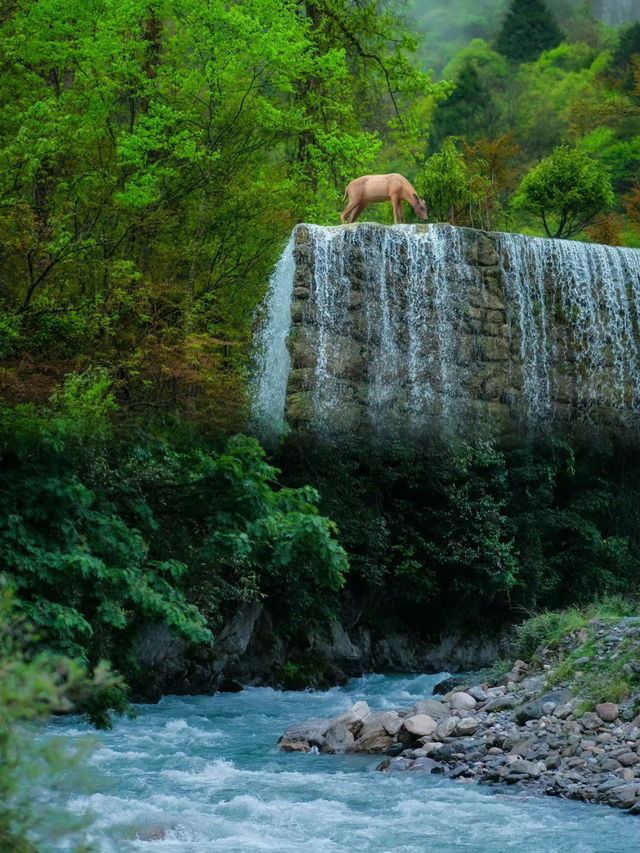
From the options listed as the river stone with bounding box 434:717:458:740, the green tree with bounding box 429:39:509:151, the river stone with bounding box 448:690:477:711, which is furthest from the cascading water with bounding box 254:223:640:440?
the green tree with bounding box 429:39:509:151

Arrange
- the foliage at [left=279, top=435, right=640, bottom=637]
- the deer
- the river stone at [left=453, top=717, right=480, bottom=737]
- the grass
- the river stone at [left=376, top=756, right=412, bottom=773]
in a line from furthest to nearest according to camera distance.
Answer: the deer → the foliage at [left=279, top=435, right=640, bottom=637] → the river stone at [left=453, top=717, right=480, bottom=737] → the grass → the river stone at [left=376, top=756, right=412, bottom=773]

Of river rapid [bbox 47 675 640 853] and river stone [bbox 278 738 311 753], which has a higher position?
river stone [bbox 278 738 311 753]

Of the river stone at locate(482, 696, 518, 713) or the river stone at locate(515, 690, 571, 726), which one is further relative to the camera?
the river stone at locate(482, 696, 518, 713)

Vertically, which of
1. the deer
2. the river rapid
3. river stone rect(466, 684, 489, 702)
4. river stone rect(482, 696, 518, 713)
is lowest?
the river rapid

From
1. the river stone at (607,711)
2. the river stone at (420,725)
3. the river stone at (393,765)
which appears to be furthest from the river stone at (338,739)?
the river stone at (607,711)

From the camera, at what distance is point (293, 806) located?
7.56 metres

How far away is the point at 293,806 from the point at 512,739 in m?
2.33

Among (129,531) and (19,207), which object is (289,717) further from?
(19,207)

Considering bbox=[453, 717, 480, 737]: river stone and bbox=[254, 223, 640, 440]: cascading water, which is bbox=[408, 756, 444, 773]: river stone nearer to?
bbox=[453, 717, 480, 737]: river stone

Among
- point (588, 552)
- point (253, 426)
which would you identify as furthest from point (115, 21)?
point (588, 552)

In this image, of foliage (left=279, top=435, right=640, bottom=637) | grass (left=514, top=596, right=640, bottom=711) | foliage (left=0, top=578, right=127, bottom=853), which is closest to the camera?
foliage (left=0, top=578, right=127, bottom=853)

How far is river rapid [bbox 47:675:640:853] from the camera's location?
262 inches

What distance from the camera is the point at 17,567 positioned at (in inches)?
250

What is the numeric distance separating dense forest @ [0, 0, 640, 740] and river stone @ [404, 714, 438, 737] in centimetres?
149
